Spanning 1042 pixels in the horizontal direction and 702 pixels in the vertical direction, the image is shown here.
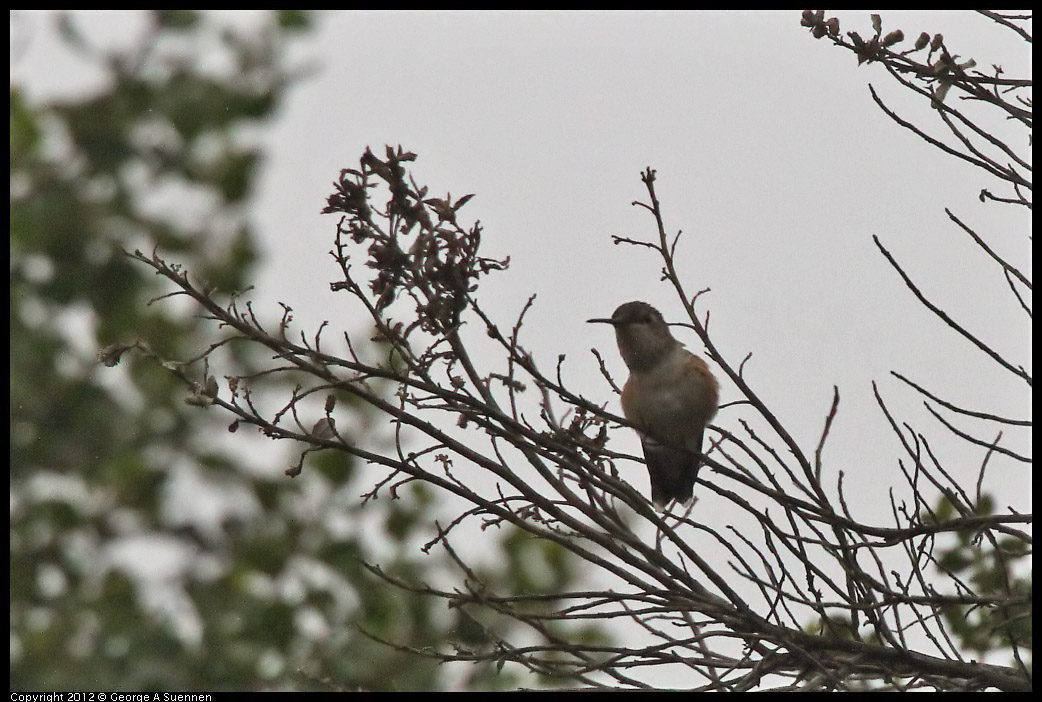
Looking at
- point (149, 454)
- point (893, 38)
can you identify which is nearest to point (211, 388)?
point (893, 38)

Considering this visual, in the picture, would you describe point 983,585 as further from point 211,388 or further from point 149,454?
point 149,454

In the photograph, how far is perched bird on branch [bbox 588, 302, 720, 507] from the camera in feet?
19.7

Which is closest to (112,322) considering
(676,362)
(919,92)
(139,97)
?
(139,97)

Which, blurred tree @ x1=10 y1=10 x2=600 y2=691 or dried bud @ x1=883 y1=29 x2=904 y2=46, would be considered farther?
blurred tree @ x1=10 y1=10 x2=600 y2=691

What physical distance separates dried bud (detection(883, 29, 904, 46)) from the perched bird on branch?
2.13m

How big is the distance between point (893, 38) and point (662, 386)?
8.03ft

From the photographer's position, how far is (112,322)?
10031mm

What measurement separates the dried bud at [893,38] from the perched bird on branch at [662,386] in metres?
2.13

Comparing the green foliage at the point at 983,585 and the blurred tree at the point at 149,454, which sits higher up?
the blurred tree at the point at 149,454

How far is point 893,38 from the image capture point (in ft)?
13.3

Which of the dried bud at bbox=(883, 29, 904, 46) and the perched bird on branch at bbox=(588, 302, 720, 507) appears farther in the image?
the perched bird on branch at bbox=(588, 302, 720, 507)

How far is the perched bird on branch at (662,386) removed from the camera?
6.02m

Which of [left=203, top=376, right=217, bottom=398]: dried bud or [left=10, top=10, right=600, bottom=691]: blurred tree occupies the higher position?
[left=10, top=10, right=600, bottom=691]: blurred tree

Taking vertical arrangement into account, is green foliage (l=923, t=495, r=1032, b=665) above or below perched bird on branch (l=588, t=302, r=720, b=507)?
below
